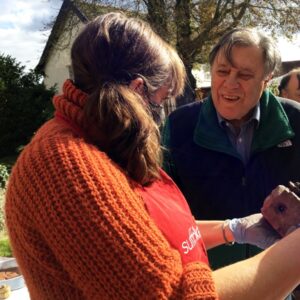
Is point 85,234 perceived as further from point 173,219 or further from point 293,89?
point 293,89

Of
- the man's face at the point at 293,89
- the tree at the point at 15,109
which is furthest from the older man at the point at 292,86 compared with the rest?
the tree at the point at 15,109

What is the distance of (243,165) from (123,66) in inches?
48.2

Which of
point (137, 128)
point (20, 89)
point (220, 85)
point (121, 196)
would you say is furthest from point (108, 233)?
point (20, 89)

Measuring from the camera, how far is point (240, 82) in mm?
2293

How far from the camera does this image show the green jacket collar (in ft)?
7.23

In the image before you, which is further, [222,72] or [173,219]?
[222,72]

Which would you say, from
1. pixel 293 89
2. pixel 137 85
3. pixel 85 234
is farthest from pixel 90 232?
pixel 293 89

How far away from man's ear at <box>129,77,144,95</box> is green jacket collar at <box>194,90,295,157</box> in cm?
112

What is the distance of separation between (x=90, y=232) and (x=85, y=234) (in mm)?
11

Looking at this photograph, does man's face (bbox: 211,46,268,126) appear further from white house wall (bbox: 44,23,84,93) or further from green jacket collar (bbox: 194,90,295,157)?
white house wall (bbox: 44,23,84,93)

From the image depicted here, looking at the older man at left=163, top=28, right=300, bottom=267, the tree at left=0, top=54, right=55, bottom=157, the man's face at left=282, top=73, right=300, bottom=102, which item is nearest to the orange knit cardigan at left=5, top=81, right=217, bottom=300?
the older man at left=163, top=28, right=300, bottom=267

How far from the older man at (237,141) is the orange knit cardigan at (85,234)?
3.88 ft

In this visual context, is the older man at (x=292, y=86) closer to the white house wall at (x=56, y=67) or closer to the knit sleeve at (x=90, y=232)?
the knit sleeve at (x=90, y=232)

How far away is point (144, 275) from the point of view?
0.98 meters
